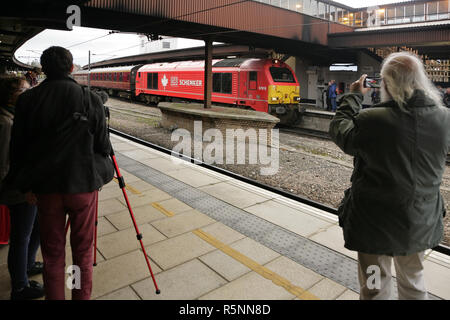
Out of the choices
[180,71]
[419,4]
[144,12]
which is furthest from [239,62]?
[419,4]

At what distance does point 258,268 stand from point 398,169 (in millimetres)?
1782

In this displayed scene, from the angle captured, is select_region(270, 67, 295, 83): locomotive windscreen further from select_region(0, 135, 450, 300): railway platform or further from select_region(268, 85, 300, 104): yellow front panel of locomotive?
select_region(0, 135, 450, 300): railway platform

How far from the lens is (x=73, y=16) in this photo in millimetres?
10414

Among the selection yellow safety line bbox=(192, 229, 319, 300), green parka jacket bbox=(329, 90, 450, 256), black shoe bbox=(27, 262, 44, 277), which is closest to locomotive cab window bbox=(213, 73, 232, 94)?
yellow safety line bbox=(192, 229, 319, 300)

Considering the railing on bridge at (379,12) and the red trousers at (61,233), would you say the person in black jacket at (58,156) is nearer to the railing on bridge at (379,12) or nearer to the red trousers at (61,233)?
the red trousers at (61,233)

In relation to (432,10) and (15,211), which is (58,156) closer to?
(15,211)

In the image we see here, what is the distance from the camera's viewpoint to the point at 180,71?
19484mm

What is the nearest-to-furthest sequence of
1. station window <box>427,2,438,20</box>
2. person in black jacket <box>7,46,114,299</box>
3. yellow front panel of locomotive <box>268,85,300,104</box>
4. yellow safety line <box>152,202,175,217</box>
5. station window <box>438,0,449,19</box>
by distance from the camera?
1. person in black jacket <box>7,46,114,299</box>
2. yellow safety line <box>152,202,175,217</box>
3. yellow front panel of locomotive <box>268,85,300,104</box>
4. station window <box>438,0,449,19</box>
5. station window <box>427,2,438,20</box>

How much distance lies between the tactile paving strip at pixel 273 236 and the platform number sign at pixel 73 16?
22.7ft

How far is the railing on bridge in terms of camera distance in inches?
759

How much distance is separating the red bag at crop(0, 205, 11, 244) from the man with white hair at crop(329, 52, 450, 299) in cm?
320

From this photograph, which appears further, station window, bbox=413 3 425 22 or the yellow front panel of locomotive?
station window, bbox=413 3 425 22

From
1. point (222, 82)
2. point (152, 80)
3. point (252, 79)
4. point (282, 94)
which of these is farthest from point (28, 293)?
point (152, 80)
